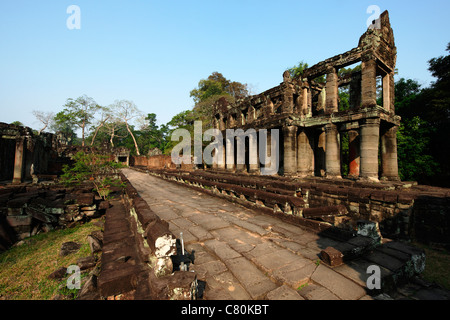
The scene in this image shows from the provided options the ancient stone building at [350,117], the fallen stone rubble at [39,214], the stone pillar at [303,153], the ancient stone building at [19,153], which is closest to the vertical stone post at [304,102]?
the ancient stone building at [350,117]

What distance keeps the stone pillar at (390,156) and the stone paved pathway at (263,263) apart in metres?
8.60

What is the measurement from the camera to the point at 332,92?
34.7ft

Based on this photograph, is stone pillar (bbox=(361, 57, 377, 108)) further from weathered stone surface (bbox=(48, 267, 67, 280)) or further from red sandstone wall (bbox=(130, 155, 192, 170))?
red sandstone wall (bbox=(130, 155, 192, 170))

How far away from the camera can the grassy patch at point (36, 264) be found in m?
2.82

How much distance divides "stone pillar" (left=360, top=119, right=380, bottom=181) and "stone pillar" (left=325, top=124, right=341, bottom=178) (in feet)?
4.55

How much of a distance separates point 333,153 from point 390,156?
293cm

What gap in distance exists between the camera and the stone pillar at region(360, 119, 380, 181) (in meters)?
8.60

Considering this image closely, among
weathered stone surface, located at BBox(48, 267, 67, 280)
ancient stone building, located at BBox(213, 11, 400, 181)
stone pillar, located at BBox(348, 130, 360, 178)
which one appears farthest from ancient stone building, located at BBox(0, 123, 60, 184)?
stone pillar, located at BBox(348, 130, 360, 178)

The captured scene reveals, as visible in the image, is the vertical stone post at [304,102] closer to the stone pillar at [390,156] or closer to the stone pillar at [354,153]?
the stone pillar at [354,153]

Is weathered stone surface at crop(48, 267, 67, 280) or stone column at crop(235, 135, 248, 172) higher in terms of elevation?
stone column at crop(235, 135, 248, 172)
